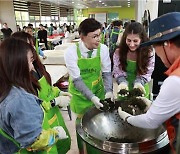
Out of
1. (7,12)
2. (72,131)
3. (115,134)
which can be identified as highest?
(7,12)

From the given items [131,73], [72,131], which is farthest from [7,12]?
[131,73]

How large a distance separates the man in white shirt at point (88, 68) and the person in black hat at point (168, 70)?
2.06 ft

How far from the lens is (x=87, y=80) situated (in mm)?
1652

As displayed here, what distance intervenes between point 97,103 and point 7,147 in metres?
0.66

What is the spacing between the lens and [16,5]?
11031 mm

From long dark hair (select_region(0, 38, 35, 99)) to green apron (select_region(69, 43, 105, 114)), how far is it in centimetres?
68

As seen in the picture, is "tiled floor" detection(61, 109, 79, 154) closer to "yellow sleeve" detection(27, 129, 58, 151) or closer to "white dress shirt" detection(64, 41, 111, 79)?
"white dress shirt" detection(64, 41, 111, 79)

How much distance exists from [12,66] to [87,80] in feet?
2.67

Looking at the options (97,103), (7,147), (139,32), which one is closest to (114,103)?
(97,103)

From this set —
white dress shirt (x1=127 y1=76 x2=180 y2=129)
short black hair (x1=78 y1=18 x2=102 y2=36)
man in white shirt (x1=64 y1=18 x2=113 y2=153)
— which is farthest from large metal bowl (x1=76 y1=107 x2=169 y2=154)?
short black hair (x1=78 y1=18 x2=102 y2=36)

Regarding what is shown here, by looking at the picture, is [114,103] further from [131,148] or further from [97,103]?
[131,148]

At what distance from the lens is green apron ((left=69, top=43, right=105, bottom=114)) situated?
5.29 feet

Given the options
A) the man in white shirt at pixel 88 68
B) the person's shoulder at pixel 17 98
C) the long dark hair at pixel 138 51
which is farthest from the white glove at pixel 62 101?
the long dark hair at pixel 138 51

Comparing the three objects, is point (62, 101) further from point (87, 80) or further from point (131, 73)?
point (131, 73)
